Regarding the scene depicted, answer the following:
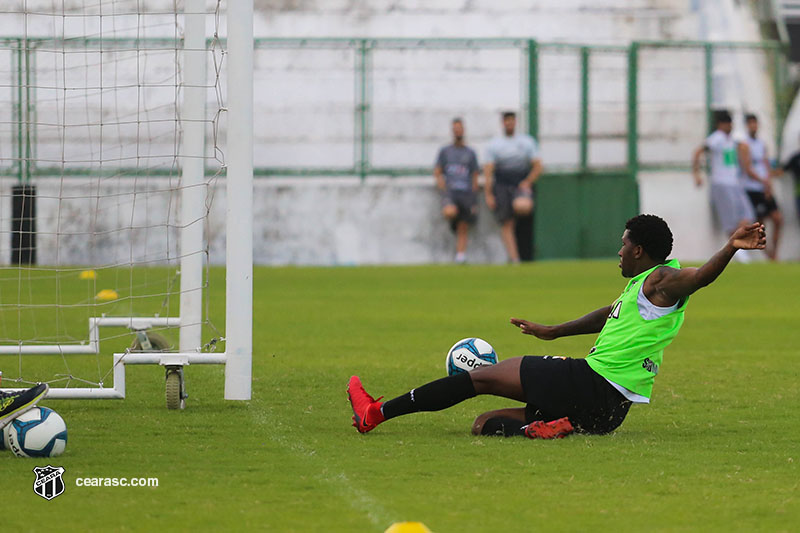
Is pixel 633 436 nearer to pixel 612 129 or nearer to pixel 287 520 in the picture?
pixel 287 520

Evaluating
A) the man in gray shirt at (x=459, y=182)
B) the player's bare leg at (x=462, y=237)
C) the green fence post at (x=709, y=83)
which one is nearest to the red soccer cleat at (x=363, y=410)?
the man in gray shirt at (x=459, y=182)

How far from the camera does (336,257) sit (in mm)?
22734

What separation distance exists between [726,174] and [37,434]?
18823 mm

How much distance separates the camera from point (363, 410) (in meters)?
6.34

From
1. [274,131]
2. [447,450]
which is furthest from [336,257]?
[447,450]

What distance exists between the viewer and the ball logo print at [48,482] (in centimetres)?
490

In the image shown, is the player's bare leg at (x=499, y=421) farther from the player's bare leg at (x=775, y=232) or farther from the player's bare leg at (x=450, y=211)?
the player's bare leg at (x=775, y=232)

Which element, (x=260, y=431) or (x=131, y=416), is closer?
(x=260, y=431)

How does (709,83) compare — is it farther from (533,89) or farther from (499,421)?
(499,421)

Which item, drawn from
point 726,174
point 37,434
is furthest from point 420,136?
point 37,434

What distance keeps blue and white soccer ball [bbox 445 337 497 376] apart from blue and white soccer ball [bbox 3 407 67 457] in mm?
2389

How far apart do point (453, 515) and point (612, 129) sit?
65.4 feet

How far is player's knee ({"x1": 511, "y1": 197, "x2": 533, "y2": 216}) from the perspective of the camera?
22047mm

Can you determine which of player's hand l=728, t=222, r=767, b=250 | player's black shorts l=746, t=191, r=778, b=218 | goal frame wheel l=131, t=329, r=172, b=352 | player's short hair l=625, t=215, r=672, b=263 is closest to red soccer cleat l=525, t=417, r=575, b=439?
player's short hair l=625, t=215, r=672, b=263
